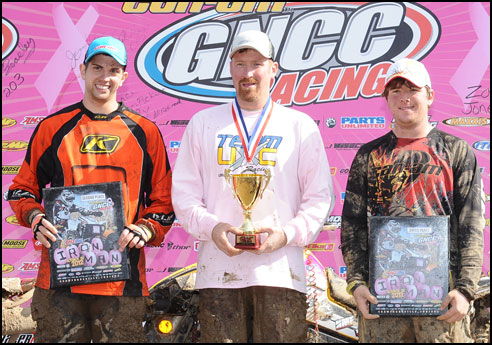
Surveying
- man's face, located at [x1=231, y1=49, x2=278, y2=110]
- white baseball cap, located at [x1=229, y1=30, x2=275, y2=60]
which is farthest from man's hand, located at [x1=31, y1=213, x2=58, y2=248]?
white baseball cap, located at [x1=229, y1=30, x2=275, y2=60]

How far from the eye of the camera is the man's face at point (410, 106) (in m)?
3.11

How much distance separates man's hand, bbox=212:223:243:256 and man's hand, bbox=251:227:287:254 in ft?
0.33

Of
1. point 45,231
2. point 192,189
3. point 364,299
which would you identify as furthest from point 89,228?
point 364,299

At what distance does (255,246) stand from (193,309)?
1.34 m

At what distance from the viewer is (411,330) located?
3.00 meters

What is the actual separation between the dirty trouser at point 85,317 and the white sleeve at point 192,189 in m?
0.57

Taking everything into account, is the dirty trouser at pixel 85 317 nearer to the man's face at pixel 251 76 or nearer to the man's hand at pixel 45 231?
the man's hand at pixel 45 231

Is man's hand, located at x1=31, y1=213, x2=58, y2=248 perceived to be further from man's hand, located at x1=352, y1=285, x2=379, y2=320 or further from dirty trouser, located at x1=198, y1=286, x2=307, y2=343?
man's hand, located at x1=352, y1=285, x2=379, y2=320

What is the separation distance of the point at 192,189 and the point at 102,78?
90cm

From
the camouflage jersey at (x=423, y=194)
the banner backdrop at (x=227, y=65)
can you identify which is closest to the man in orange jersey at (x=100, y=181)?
the banner backdrop at (x=227, y=65)

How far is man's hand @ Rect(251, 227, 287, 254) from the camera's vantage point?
2879mm

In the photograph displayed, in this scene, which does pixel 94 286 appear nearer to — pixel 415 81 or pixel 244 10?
pixel 415 81
